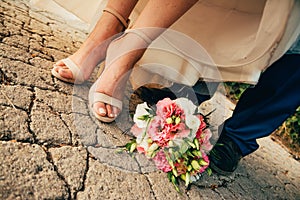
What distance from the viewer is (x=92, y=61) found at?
1257 millimetres

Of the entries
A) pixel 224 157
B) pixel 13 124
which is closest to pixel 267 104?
pixel 224 157

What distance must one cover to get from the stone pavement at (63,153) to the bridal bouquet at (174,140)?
5cm

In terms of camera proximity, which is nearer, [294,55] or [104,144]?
[104,144]

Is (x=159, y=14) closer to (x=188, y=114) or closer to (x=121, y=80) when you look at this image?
(x=121, y=80)

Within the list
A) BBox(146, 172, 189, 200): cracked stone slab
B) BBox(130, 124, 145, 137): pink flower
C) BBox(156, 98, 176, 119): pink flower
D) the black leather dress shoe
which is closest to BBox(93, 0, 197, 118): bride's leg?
BBox(130, 124, 145, 137): pink flower

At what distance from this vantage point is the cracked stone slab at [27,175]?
63 cm

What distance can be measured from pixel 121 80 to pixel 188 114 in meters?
0.34

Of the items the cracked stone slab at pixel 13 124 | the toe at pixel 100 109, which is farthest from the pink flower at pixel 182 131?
the cracked stone slab at pixel 13 124

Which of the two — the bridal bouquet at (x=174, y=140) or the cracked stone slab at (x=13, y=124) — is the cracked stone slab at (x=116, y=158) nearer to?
the bridal bouquet at (x=174, y=140)

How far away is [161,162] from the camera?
1.01 meters

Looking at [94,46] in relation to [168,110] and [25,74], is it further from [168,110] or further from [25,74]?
[168,110]

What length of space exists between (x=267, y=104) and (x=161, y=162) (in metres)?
0.63

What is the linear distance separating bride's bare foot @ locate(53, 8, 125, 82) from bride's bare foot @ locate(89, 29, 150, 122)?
136mm

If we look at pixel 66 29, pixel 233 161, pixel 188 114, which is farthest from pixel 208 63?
pixel 66 29
